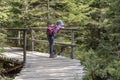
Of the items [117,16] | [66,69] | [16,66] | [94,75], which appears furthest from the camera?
[16,66]

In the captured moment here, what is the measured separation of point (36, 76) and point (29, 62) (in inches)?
93.8

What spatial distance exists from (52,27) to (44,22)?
671cm

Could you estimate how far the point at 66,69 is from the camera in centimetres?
877

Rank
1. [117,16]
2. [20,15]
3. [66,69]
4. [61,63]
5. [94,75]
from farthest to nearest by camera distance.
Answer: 1. [20,15]
2. [61,63]
3. [66,69]
4. [117,16]
5. [94,75]

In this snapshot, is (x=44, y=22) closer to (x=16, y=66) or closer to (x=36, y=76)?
(x=16, y=66)

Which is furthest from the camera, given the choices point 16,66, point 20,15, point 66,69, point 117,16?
point 20,15

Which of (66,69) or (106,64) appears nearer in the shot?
(106,64)

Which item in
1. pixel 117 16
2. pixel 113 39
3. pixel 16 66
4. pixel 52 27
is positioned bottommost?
pixel 16 66

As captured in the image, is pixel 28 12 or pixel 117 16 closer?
pixel 117 16

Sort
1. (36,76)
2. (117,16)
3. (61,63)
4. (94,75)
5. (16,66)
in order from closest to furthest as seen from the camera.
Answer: (94,75) → (117,16) → (36,76) → (61,63) → (16,66)

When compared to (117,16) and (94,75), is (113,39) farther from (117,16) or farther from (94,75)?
(94,75)

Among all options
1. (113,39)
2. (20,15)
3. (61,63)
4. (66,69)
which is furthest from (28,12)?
(113,39)

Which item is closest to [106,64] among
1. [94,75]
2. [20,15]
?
[94,75]

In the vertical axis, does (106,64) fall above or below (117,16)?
below
